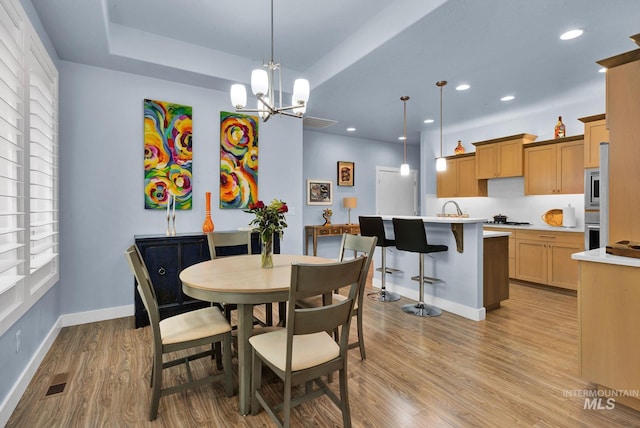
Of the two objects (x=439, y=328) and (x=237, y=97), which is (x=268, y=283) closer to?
(x=237, y=97)

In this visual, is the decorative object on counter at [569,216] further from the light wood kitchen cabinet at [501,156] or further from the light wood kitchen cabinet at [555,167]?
the light wood kitchen cabinet at [501,156]

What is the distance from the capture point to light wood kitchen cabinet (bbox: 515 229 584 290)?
421 centimetres

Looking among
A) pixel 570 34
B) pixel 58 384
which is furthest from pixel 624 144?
pixel 58 384

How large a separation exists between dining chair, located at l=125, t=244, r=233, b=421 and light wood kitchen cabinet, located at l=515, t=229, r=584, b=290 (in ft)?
14.8

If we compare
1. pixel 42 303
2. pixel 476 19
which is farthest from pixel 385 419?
pixel 476 19

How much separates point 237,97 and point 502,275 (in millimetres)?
3389

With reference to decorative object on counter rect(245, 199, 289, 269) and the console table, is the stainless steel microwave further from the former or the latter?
decorative object on counter rect(245, 199, 289, 269)

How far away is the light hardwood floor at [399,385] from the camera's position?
68.9 inches

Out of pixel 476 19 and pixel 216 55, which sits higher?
pixel 216 55

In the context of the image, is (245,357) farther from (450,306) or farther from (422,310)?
(450,306)

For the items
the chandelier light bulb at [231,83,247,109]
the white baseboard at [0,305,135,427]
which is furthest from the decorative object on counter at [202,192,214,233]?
the chandelier light bulb at [231,83,247,109]

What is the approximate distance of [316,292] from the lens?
1417mm

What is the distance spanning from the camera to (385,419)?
68.8 inches

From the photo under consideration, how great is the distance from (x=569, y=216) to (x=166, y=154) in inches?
219
